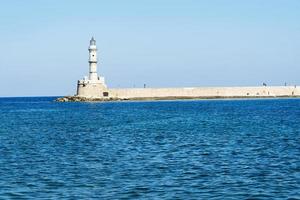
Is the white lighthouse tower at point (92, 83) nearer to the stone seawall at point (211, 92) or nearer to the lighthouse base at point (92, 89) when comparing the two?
the lighthouse base at point (92, 89)

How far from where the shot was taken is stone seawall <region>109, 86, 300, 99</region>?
11438 centimetres

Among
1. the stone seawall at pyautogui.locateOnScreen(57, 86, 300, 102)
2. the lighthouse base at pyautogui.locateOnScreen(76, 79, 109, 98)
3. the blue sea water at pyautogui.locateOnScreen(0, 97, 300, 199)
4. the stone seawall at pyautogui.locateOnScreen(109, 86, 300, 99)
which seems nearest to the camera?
the blue sea water at pyautogui.locateOnScreen(0, 97, 300, 199)

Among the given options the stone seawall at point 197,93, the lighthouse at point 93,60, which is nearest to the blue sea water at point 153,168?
the lighthouse at point 93,60

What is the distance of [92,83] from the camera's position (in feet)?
331

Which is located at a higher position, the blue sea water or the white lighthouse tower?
the white lighthouse tower

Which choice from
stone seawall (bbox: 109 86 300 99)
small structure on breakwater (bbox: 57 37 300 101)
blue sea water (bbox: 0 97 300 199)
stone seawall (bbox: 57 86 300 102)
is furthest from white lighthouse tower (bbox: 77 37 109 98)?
blue sea water (bbox: 0 97 300 199)

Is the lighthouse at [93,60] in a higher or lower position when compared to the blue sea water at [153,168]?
higher

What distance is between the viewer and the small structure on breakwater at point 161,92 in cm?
10194

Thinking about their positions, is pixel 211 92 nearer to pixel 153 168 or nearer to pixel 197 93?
pixel 197 93

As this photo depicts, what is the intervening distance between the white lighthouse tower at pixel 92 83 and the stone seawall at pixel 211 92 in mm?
8594

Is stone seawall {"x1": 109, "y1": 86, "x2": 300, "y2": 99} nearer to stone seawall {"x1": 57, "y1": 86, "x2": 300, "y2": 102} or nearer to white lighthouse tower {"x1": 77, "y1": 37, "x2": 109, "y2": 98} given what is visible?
stone seawall {"x1": 57, "y1": 86, "x2": 300, "y2": 102}

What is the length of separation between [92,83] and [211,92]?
1121 inches

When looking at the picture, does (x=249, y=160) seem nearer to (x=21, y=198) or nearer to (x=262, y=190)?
(x=262, y=190)

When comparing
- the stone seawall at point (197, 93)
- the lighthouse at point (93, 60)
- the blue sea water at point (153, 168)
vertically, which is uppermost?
the lighthouse at point (93, 60)
